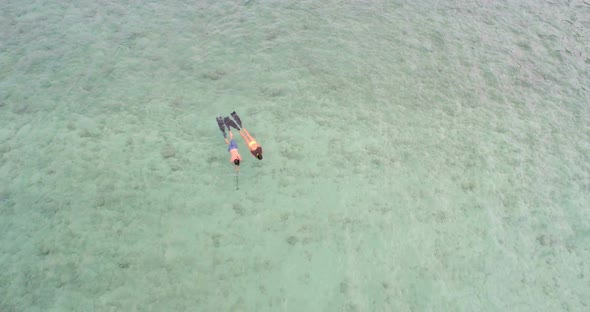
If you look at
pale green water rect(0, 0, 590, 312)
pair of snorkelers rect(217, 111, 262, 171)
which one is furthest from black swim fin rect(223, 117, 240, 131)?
pale green water rect(0, 0, 590, 312)

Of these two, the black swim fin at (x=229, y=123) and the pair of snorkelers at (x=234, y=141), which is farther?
the black swim fin at (x=229, y=123)

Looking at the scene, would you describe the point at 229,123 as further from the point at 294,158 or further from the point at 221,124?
the point at 294,158

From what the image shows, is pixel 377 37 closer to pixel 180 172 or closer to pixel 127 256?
pixel 180 172

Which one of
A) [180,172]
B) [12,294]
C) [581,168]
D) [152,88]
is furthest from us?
[152,88]

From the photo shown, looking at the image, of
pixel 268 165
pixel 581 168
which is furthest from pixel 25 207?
pixel 581 168

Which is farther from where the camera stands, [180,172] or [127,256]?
[180,172]

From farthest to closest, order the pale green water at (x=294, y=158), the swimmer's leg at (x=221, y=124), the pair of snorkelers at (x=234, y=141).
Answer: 1. the swimmer's leg at (x=221, y=124)
2. the pair of snorkelers at (x=234, y=141)
3. the pale green water at (x=294, y=158)

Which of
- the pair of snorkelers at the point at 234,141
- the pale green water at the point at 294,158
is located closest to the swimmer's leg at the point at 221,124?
the pair of snorkelers at the point at 234,141

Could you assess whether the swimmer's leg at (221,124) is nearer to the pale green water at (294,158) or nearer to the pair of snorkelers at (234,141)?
the pair of snorkelers at (234,141)
